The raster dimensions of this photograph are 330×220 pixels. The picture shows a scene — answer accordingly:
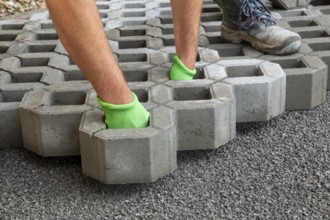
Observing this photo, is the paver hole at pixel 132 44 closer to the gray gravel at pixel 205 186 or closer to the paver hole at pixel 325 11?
the gray gravel at pixel 205 186

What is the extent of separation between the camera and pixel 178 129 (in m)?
1.66

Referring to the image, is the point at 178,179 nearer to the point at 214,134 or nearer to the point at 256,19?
the point at 214,134

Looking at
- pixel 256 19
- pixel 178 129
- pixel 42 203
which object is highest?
pixel 256 19

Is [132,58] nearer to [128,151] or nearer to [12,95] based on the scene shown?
[12,95]

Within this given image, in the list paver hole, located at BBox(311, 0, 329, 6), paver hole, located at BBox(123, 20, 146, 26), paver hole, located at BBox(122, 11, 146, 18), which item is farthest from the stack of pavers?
paver hole, located at BBox(311, 0, 329, 6)

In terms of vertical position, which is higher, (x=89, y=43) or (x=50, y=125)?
(x=89, y=43)

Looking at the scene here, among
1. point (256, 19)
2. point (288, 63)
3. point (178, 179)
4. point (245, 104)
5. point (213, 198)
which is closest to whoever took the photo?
point (213, 198)

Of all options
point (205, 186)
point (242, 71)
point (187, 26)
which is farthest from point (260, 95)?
point (205, 186)

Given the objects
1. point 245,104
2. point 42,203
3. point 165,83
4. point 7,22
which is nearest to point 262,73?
→ point 245,104

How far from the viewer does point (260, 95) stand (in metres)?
1.81

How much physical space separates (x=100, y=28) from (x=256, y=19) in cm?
93

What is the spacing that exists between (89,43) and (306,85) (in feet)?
2.72

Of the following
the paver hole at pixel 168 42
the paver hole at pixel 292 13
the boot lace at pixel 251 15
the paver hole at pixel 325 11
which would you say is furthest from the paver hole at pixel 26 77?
the paver hole at pixel 325 11

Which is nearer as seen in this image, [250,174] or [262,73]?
[250,174]
